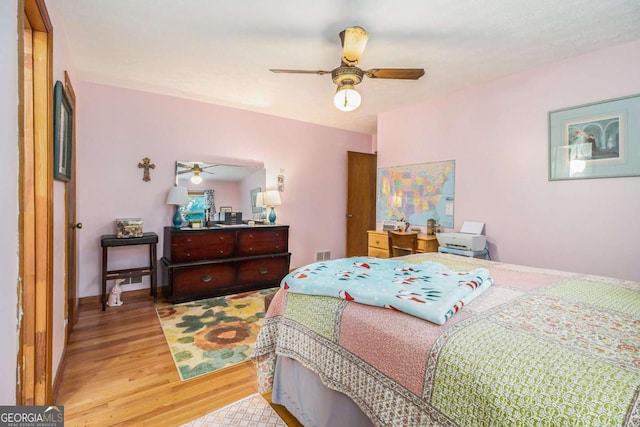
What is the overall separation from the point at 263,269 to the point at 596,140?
3770 mm

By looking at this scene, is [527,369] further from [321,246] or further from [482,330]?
[321,246]

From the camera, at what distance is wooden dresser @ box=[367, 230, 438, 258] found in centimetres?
363

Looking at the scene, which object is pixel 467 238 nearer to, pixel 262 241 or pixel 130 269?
pixel 262 241

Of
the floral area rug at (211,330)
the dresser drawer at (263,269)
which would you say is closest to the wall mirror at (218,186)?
the dresser drawer at (263,269)

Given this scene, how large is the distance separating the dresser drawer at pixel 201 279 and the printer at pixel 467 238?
8.55ft

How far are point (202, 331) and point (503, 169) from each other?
11.4 ft

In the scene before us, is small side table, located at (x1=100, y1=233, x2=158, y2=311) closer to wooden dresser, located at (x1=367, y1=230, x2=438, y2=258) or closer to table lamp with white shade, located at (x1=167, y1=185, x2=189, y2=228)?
table lamp with white shade, located at (x1=167, y1=185, x2=189, y2=228)

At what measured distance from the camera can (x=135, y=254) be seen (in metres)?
3.60

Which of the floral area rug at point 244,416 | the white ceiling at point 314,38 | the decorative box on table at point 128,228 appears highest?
the white ceiling at point 314,38

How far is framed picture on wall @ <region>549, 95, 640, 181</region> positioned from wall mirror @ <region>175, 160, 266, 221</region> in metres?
3.54

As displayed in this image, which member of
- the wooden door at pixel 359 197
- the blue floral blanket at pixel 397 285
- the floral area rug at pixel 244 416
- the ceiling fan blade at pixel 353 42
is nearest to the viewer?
the blue floral blanket at pixel 397 285

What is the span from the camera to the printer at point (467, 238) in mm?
3135

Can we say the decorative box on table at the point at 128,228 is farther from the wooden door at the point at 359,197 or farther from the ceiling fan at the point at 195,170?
the wooden door at the point at 359,197

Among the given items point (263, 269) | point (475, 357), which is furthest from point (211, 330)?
point (475, 357)
